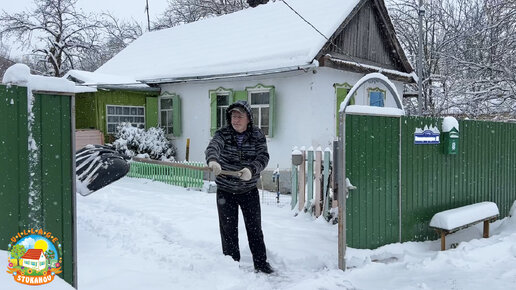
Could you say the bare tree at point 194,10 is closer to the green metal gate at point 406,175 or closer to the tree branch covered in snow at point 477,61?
the tree branch covered in snow at point 477,61

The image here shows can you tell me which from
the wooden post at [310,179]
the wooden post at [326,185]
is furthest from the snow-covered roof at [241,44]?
the wooden post at [326,185]

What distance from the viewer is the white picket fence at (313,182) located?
21.0ft

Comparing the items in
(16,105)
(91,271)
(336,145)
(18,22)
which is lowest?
(91,271)

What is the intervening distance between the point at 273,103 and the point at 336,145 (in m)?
6.99

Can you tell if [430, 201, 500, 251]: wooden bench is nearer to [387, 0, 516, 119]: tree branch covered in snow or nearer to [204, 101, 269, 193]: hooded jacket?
[204, 101, 269, 193]: hooded jacket

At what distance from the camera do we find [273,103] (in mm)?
11375

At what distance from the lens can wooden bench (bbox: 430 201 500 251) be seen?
5.48 meters

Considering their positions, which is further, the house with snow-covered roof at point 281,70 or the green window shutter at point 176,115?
the green window shutter at point 176,115

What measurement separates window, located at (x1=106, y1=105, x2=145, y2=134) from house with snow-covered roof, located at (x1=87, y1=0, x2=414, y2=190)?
0.83m

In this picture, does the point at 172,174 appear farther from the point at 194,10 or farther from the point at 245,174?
the point at 194,10

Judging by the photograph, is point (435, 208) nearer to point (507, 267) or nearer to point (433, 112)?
point (507, 267)

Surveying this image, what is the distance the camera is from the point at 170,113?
48.5 ft

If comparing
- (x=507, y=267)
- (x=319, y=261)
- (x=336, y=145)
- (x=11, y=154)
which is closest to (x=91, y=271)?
(x=11, y=154)

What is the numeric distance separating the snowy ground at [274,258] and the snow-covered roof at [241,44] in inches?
220
